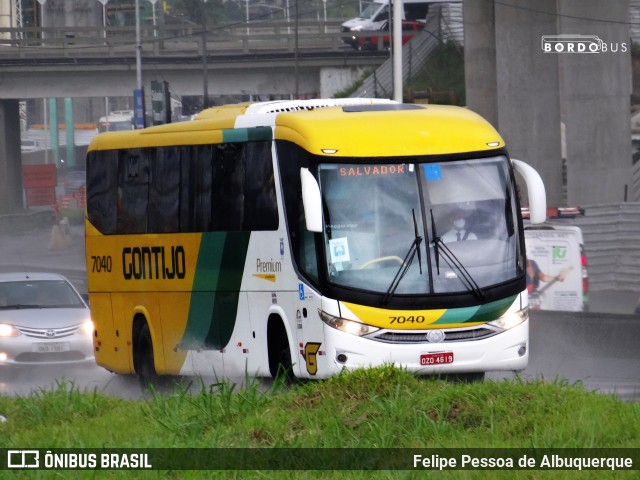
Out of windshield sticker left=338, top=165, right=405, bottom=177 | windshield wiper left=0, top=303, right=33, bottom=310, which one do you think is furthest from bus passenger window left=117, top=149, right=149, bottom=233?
windshield sticker left=338, top=165, right=405, bottom=177

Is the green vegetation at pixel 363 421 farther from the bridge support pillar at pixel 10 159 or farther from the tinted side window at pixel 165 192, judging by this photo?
the bridge support pillar at pixel 10 159

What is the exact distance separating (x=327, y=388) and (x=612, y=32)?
30997mm

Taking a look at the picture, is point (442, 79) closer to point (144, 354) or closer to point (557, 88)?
point (557, 88)

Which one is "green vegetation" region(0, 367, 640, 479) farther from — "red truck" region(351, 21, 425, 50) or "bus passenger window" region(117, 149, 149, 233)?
"red truck" region(351, 21, 425, 50)

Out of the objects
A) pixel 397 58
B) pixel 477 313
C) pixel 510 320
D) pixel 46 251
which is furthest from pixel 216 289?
pixel 46 251

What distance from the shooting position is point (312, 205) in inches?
514

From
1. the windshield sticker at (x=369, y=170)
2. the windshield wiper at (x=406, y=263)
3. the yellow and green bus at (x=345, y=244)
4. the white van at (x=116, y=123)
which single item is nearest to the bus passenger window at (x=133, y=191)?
the yellow and green bus at (x=345, y=244)

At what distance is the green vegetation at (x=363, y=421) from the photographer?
8.02m

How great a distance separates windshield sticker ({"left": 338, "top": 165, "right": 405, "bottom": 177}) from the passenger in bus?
0.70 metres

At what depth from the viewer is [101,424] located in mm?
10117

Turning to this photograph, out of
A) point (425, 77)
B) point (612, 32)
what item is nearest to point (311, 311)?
point (612, 32)

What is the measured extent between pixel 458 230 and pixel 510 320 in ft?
3.50

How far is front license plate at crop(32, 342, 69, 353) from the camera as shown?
18391 mm

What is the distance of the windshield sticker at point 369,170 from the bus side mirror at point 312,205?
0.49m
